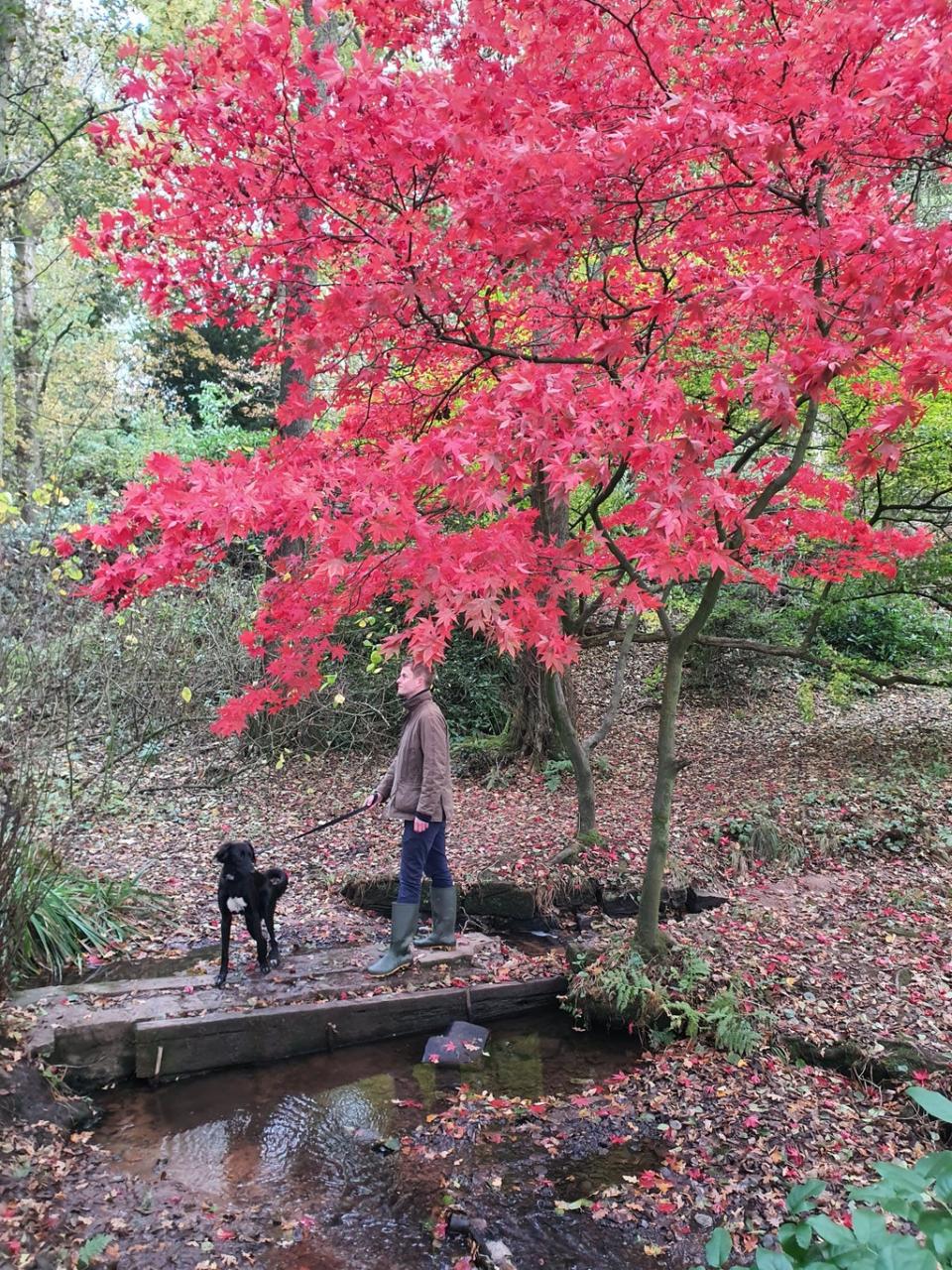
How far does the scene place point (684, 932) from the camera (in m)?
5.25

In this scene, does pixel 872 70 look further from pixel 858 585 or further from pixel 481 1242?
pixel 858 585

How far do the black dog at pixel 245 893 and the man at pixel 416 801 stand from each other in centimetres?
71

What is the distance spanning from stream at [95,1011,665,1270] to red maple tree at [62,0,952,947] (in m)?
1.38

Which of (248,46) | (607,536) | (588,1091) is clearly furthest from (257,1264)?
(248,46)

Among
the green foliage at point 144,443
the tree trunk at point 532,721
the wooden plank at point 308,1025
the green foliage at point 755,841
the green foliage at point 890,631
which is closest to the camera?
the wooden plank at point 308,1025

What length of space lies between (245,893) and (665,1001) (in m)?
2.44

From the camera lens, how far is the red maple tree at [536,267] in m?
3.33

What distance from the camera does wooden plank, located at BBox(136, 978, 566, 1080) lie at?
4.11 metres

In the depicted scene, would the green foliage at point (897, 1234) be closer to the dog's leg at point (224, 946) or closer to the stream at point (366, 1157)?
the stream at point (366, 1157)

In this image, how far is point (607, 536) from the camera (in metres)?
4.38

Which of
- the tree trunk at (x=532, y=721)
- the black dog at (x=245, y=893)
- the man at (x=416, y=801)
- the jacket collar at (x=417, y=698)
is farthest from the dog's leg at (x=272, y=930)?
the tree trunk at (x=532, y=721)

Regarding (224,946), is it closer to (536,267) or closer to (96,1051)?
(96,1051)

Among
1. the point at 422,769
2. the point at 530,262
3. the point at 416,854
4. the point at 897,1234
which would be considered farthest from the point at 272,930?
the point at 897,1234

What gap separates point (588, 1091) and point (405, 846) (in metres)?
1.70
